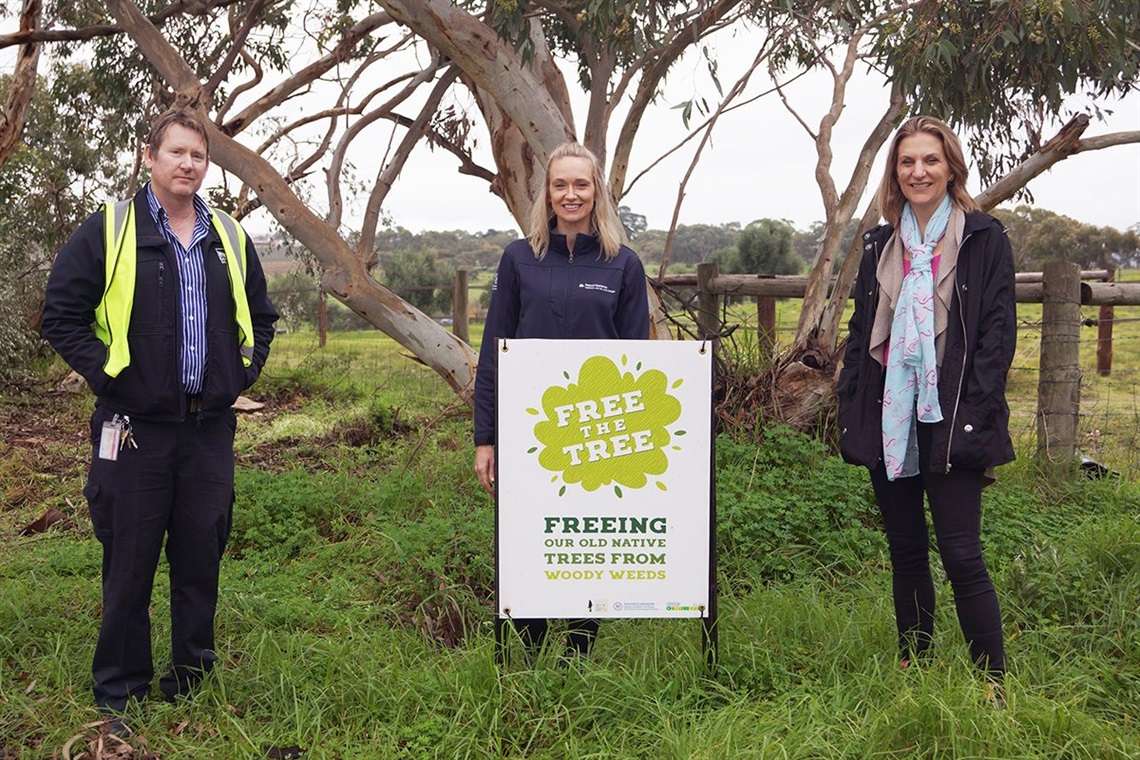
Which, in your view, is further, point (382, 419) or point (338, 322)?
point (338, 322)

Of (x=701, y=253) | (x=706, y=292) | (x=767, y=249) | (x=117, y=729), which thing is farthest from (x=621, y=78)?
(x=701, y=253)

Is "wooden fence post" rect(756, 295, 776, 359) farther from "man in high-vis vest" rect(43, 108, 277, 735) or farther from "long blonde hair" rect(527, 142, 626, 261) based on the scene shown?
"man in high-vis vest" rect(43, 108, 277, 735)

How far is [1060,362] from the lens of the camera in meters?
6.46

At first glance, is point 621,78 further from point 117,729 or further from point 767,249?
point 767,249

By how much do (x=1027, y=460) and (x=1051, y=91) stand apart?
2.48m

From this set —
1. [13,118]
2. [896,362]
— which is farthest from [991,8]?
[13,118]

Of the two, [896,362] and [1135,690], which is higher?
[896,362]

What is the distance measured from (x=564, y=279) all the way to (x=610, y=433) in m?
0.54

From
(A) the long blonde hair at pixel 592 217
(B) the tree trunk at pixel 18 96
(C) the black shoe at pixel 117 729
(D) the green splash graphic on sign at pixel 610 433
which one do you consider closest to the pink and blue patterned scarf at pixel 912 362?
(D) the green splash graphic on sign at pixel 610 433

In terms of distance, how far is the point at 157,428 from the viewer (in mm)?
3580

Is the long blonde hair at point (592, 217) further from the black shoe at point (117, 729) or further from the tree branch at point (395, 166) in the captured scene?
the tree branch at point (395, 166)

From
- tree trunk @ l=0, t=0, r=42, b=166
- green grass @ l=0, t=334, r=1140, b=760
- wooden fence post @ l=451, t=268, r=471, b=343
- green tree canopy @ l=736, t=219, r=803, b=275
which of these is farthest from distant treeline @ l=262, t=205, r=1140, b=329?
green grass @ l=0, t=334, r=1140, b=760

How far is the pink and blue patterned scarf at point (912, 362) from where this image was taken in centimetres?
340

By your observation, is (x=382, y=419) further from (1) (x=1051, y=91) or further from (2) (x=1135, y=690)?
(2) (x=1135, y=690)
